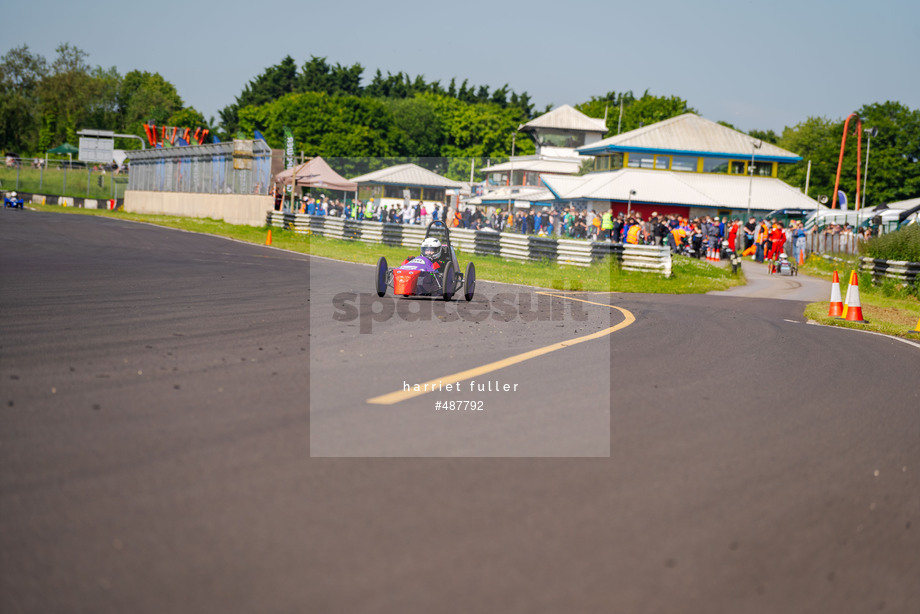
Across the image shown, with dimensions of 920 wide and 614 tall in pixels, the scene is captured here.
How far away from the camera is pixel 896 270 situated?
2262 centimetres

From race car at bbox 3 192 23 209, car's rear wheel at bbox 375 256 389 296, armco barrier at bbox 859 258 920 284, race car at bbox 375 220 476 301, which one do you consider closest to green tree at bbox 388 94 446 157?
race car at bbox 3 192 23 209

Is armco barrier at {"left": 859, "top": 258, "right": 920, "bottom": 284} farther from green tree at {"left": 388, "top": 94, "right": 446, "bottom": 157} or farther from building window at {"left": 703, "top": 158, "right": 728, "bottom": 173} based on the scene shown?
green tree at {"left": 388, "top": 94, "right": 446, "bottom": 157}

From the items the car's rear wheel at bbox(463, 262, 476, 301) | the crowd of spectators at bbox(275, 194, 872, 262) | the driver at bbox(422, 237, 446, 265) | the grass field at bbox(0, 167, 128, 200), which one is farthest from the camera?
the grass field at bbox(0, 167, 128, 200)

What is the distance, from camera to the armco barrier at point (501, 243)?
80.9 feet

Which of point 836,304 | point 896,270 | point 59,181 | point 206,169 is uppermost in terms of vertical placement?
point 206,169

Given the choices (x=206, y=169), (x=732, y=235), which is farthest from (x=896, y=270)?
(x=206, y=169)

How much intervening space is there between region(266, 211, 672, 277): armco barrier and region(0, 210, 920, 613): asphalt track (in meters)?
15.4

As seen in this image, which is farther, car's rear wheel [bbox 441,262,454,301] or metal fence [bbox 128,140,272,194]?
metal fence [bbox 128,140,272,194]

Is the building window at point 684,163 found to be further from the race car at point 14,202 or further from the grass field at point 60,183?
the race car at point 14,202

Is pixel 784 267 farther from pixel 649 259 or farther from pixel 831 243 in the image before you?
pixel 649 259

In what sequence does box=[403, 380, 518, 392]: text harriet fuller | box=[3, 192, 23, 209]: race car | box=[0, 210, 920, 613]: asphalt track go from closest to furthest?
1. box=[0, 210, 920, 613]: asphalt track
2. box=[403, 380, 518, 392]: text harriet fuller
3. box=[3, 192, 23, 209]: race car

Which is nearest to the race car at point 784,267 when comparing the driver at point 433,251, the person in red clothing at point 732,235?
the person in red clothing at point 732,235

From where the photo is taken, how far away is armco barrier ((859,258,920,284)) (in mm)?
22031

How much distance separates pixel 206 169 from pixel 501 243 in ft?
97.9
